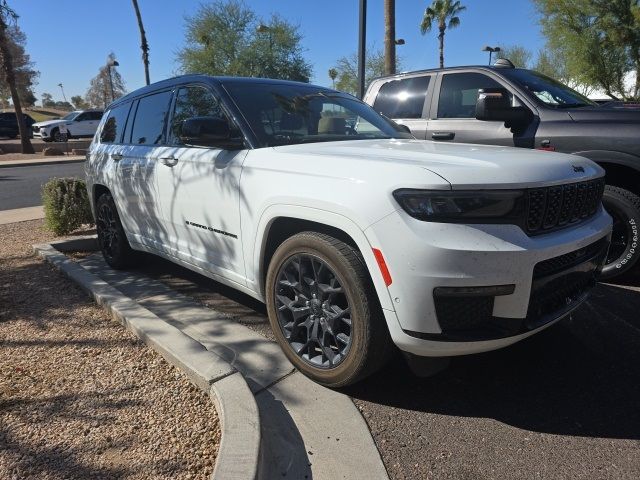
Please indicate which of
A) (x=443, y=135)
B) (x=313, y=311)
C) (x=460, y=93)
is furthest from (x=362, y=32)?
(x=313, y=311)

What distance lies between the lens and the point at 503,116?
464cm

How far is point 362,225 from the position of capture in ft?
7.94

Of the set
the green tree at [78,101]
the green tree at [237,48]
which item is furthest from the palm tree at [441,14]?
the green tree at [78,101]

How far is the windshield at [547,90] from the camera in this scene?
16.5 feet

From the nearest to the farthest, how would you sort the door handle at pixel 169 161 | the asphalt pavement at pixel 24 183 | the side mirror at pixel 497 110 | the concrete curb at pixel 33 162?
the door handle at pixel 169 161 < the side mirror at pixel 497 110 < the asphalt pavement at pixel 24 183 < the concrete curb at pixel 33 162

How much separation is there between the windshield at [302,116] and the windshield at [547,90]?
5.98ft

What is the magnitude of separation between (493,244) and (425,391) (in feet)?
3.60

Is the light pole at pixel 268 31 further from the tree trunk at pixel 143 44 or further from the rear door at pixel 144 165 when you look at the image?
the rear door at pixel 144 165

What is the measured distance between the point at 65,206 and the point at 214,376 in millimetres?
4901

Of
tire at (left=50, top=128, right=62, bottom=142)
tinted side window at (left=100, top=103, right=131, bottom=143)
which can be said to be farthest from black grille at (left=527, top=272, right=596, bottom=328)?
tire at (left=50, top=128, right=62, bottom=142)

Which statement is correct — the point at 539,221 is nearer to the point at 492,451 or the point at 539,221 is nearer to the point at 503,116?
the point at 492,451

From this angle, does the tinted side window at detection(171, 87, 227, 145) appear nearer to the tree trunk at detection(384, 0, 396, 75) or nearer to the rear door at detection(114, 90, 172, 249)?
the rear door at detection(114, 90, 172, 249)

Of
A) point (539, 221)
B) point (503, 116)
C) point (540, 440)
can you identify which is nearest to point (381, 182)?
point (539, 221)

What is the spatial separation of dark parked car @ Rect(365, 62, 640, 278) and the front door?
2.54 metres
